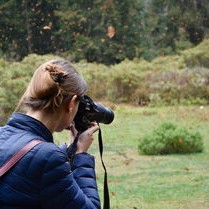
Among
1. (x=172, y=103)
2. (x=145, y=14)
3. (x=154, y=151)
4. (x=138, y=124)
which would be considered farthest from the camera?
(x=145, y=14)

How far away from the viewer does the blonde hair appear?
229 centimetres

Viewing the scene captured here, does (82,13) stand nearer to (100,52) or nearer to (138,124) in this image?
(100,52)

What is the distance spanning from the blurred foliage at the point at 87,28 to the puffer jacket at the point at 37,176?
31.9 meters

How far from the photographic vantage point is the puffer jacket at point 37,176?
2.19 m

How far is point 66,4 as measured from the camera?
118 feet

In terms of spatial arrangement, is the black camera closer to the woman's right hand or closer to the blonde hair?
the woman's right hand

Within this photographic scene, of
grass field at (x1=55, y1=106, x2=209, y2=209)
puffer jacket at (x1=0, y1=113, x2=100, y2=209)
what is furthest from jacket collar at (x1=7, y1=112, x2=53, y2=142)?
grass field at (x1=55, y1=106, x2=209, y2=209)

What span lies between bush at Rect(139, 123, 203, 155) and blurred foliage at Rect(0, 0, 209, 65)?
23.2 meters

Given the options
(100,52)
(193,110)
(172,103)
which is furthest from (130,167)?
(100,52)

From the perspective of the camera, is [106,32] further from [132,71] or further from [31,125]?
[31,125]

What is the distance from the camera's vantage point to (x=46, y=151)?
219 cm


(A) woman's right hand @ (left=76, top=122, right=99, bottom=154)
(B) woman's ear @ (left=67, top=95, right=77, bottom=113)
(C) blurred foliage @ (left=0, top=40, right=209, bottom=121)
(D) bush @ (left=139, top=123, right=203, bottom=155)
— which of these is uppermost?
(B) woman's ear @ (left=67, top=95, right=77, bottom=113)

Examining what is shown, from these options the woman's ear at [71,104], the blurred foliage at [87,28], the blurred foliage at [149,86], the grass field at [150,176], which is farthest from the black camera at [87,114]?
the blurred foliage at [87,28]

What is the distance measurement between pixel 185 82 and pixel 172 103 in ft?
4.24
